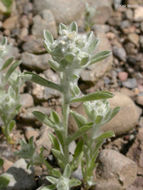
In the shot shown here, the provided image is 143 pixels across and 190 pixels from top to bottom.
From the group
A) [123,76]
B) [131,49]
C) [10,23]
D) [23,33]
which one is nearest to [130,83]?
[123,76]

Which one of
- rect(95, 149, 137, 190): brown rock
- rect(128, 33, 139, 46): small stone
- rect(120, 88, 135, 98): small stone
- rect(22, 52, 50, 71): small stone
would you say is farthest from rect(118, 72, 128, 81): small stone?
rect(95, 149, 137, 190): brown rock

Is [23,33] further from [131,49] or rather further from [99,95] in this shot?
[99,95]

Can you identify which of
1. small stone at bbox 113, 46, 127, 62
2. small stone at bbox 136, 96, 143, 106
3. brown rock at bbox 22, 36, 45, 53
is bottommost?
small stone at bbox 136, 96, 143, 106

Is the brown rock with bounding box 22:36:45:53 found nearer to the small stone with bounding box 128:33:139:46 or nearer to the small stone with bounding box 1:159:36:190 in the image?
the small stone with bounding box 128:33:139:46

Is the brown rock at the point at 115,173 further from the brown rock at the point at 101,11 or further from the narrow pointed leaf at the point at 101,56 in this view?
the brown rock at the point at 101,11

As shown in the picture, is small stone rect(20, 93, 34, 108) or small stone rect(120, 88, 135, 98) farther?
small stone rect(120, 88, 135, 98)

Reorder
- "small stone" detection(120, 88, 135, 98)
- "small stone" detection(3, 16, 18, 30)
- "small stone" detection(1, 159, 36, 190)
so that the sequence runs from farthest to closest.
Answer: "small stone" detection(3, 16, 18, 30)
"small stone" detection(120, 88, 135, 98)
"small stone" detection(1, 159, 36, 190)

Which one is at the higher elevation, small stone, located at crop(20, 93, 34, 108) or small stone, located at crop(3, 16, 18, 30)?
small stone, located at crop(3, 16, 18, 30)

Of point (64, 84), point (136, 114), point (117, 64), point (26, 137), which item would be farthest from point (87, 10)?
point (64, 84)

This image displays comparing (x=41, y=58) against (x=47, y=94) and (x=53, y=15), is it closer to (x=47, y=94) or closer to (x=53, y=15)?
(x=47, y=94)
